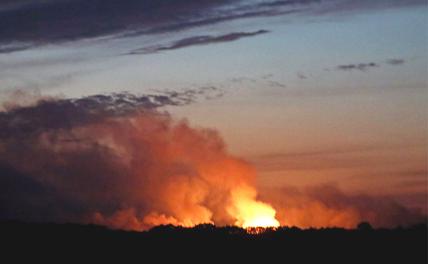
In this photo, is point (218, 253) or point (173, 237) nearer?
point (218, 253)

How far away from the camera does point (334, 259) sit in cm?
12362

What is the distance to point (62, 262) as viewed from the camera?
128 m

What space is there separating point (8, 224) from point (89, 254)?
30501mm

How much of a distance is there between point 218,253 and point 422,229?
73.8 feet

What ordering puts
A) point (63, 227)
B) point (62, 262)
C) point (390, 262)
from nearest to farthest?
point (390, 262)
point (62, 262)
point (63, 227)

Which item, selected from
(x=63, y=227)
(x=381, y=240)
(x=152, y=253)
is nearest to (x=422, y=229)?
(x=381, y=240)

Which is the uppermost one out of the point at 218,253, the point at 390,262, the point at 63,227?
the point at 63,227

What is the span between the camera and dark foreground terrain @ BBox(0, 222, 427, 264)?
12519 centimetres

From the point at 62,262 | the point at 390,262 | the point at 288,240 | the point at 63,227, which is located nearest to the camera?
the point at 390,262

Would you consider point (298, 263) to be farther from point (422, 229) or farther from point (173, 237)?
point (173, 237)

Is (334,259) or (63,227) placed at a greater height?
(63,227)

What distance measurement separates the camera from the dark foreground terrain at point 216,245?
125 meters

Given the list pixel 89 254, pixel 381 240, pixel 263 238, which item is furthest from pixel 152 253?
pixel 381 240

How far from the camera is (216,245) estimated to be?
463ft
